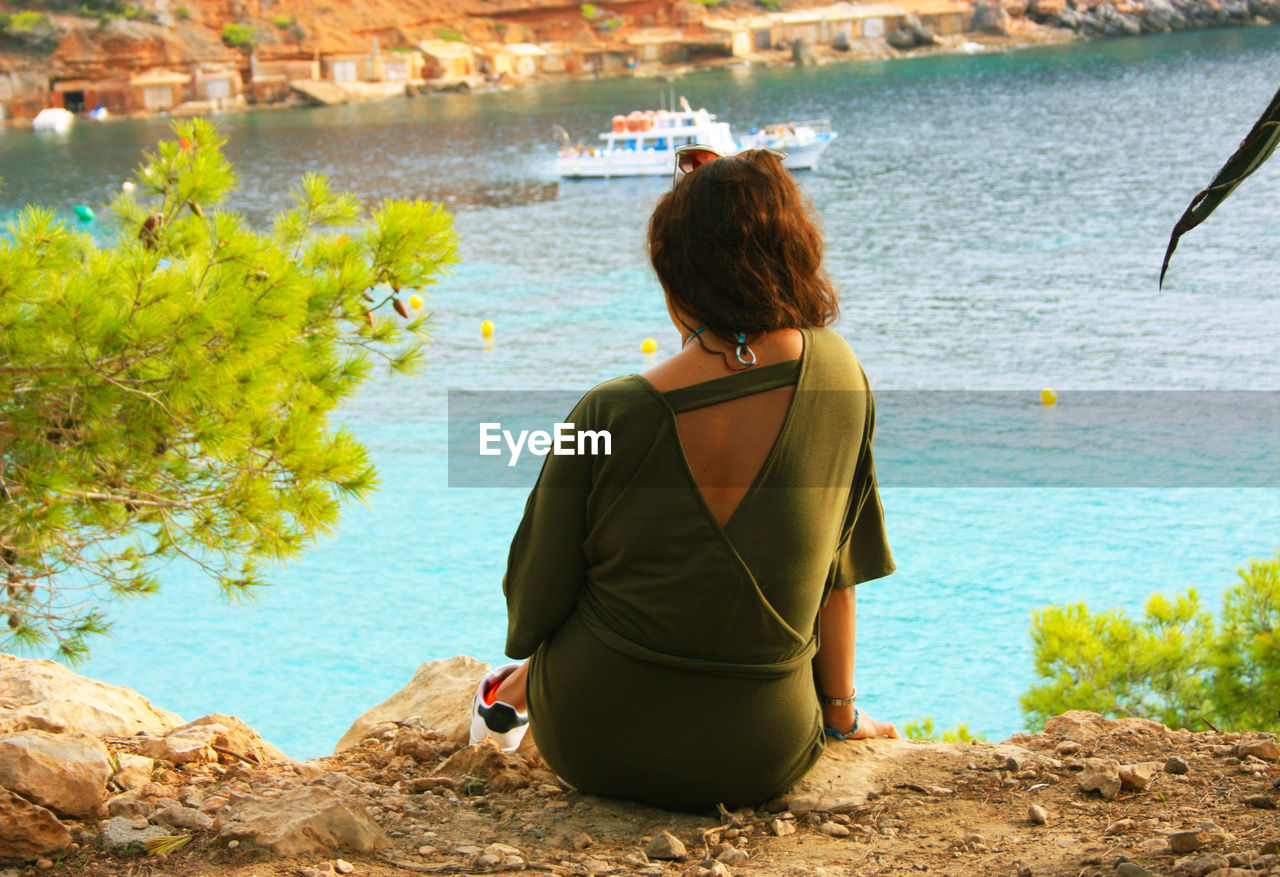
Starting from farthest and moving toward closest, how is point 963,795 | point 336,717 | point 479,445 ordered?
1. point 479,445
2. point 336,717
3. point 963,795

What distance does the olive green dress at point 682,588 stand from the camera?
169 cm

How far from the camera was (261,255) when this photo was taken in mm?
3008

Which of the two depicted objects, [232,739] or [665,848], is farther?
[232,739]

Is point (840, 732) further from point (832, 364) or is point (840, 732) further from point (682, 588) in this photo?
point (832, 364)

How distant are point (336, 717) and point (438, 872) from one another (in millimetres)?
5078

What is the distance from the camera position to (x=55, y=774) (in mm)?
1936

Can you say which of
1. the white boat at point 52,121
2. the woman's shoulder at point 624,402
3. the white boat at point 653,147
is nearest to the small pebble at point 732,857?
the woman's shoulder at point 624,402

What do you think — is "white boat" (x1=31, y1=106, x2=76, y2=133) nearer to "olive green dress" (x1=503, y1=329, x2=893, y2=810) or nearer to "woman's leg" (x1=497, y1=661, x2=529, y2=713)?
"woman's leg" (x1=497, y1=661, x2=529, y2=713)

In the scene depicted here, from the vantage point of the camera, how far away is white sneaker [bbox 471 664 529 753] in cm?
225

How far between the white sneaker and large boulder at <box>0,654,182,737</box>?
1012mm

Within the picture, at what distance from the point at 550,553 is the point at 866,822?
2.42 feet

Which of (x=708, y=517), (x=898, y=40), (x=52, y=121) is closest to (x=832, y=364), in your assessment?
(x=708, y=517)

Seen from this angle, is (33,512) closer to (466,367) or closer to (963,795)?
(963,795)

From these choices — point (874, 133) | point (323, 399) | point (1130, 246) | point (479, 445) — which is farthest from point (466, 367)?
point (874, 133)
